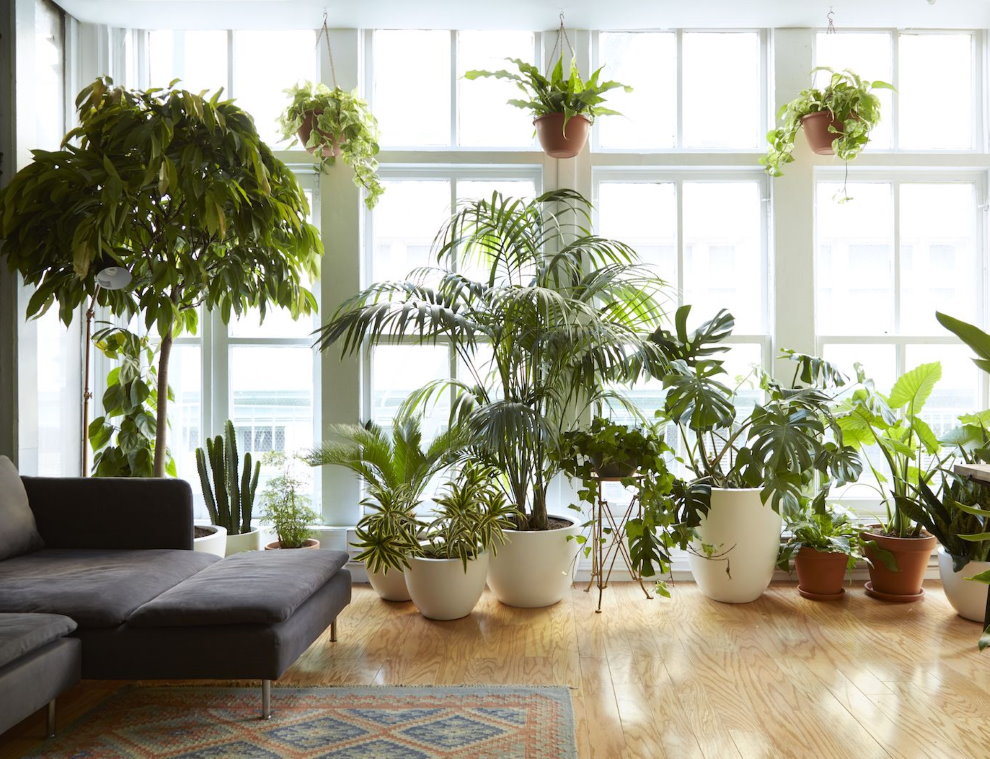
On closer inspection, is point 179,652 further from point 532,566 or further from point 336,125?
point 336,125

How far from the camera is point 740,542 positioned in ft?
12.1

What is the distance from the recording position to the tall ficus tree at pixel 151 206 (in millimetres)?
3164

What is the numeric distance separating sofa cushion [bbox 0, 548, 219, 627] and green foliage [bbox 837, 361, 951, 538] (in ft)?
9.68

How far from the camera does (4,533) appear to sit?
2.90 meters

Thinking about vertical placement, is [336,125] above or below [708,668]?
above

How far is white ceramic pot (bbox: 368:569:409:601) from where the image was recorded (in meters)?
3.77

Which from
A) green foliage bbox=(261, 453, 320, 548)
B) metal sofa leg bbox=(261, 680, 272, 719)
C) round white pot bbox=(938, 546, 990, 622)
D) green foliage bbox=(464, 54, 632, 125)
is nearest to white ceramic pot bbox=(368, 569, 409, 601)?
green foliage bbox=(261, 453, 320, 548)

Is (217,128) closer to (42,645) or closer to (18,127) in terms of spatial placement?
(18,127)

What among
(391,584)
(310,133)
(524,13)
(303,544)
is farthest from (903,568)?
(310,133)

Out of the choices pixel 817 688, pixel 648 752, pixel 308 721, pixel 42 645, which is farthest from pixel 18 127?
pixel 817 688

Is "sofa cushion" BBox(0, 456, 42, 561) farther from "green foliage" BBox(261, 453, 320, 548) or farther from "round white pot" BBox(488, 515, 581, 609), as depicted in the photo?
"round white pot" BBox(488, 515, 581, 609)

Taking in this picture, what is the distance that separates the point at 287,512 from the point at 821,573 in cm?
257

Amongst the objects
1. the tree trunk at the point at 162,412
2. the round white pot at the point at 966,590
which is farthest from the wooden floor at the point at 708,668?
the tree trunk at the point at 162,412

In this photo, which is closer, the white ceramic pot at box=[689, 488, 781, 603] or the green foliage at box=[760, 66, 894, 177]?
the white ceramic pot at box=[689, 488, 781, 603]
